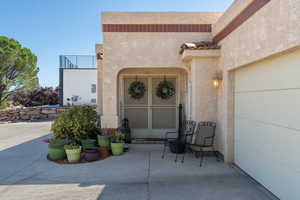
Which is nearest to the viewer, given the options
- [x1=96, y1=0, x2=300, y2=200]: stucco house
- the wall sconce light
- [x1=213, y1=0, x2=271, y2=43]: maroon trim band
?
[x1=96, y1=0, x2=300, y2=200]: stucco house

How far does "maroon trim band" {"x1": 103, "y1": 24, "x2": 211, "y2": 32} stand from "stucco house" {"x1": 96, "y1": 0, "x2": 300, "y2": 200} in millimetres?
31

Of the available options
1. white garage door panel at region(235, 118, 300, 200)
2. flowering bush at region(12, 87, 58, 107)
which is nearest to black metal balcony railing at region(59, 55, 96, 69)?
flowering bush at region(12, 87, 58, 107)

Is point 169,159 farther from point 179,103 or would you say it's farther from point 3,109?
point 3,109

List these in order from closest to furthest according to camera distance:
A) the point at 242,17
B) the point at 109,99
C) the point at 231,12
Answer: the point at 242,17
the point at 231,12
the point at 109,99

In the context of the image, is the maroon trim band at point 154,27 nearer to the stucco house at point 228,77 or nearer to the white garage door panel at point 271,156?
the stucco house at point 228,77

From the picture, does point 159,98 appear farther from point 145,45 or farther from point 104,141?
point 104,141

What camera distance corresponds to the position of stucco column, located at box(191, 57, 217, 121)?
17.6 ft

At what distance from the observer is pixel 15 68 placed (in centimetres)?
1320

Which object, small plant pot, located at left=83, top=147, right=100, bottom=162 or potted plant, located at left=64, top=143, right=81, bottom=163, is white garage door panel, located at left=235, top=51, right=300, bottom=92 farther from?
potted plant, located at left=64, top=143, right=81, bottom=163

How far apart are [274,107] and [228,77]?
68.9 inches

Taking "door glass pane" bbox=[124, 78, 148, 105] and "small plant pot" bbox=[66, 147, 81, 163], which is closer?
"small plant pot" bbox=[66, 147, 81, 163]

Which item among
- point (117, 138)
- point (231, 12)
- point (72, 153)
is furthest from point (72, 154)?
point (231, 12)

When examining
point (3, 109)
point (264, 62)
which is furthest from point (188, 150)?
point (3, 109)

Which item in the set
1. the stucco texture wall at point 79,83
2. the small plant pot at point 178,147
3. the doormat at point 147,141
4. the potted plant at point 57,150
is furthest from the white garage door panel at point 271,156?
the stucco texture wall at point 79,83
